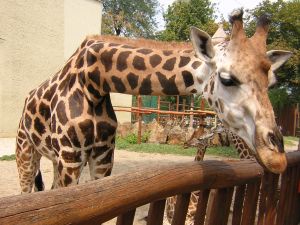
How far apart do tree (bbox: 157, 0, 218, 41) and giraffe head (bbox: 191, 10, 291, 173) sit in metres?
22.8

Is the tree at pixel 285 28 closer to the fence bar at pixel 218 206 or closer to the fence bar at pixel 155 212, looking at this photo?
the fence bar at pixel 218 206

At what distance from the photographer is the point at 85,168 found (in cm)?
850

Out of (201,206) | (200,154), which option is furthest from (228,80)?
(200,154)

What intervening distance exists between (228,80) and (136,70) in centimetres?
97

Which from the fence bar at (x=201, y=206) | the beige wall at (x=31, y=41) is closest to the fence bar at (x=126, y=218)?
the fence bar at (x=201, y=206)

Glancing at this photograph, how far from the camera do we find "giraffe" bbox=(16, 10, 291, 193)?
2.44 meters

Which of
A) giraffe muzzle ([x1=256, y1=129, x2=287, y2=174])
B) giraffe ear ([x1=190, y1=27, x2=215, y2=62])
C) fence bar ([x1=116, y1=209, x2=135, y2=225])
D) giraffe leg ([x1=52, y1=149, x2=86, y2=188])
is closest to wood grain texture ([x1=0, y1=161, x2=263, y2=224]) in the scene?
fence bar ([x1=116, y1=209, x2=135, y2=225])

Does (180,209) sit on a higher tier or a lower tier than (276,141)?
lower

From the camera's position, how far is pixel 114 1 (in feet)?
130

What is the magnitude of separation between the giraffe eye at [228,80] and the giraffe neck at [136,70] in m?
0.44

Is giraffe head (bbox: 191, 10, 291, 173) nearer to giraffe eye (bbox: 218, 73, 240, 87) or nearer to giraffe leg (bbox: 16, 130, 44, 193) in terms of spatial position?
giraffe eye (bbox: 218, 73, 240, 87)

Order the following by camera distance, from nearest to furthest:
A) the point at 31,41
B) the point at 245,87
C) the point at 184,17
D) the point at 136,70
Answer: the point at 245,87, the point at 136,70, the point at 31,41, the point at 184,17

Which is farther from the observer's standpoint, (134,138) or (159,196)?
(134,138)

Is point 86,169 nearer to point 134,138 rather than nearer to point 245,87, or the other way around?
point 134,138
